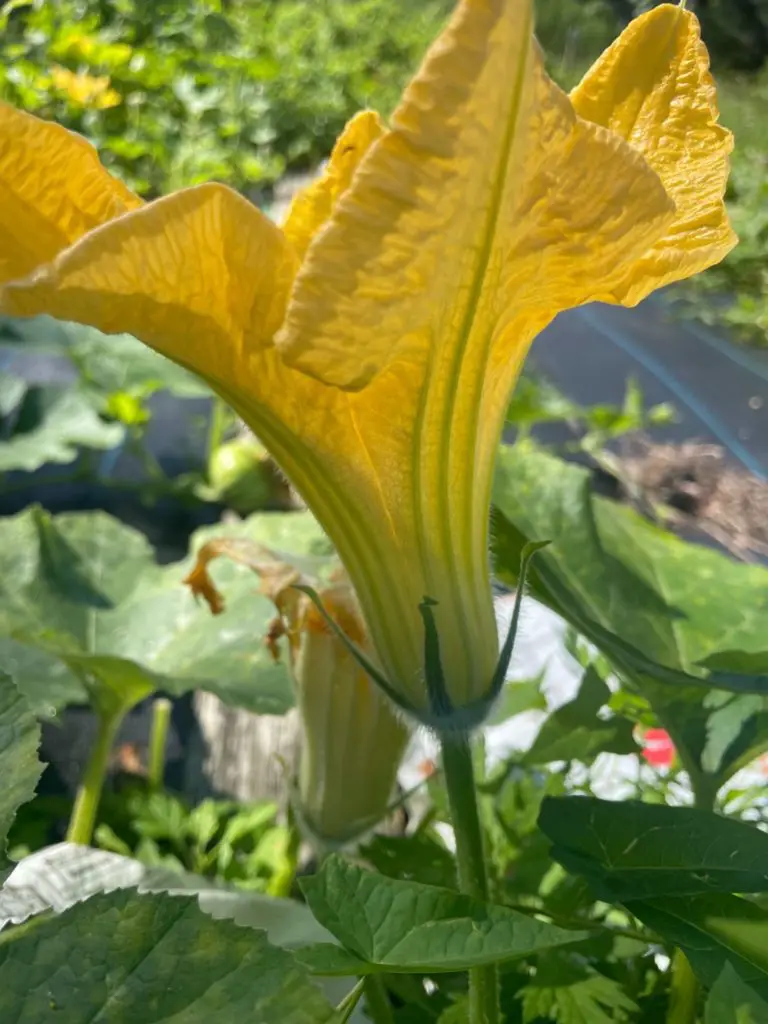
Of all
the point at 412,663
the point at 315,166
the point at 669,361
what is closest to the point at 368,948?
the point at 412,663

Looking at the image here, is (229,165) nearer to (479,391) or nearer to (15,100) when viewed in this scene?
(15,100)

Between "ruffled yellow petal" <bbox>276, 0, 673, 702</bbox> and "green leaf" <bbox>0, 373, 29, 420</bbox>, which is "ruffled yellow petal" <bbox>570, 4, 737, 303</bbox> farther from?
"green leaf" <bbox>0, 373, 29, 420</bbox>

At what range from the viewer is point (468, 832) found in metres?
0.47

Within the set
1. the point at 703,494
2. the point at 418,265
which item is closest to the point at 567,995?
the point at 418,265

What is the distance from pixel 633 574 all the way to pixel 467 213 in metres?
0.53

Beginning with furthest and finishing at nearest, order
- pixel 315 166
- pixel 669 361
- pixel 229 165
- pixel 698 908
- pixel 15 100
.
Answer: pixel 315 166, pixel 229 165, pixel 669 361, pixel 15 100, pixel 698 908

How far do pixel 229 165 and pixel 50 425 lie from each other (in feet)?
4.14

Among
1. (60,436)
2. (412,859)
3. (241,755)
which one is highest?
(412,859)

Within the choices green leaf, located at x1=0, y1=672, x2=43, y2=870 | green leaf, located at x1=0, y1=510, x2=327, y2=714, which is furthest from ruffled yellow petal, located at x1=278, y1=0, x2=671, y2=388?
green leaf, located at x1=0, y1=510, x2=327, y2=714

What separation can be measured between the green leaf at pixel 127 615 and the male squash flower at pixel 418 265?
0.40 m

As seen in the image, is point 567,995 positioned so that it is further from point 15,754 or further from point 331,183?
point 331,183

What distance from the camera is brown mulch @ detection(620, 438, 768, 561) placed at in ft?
6.67

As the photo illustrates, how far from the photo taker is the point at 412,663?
1.57ft

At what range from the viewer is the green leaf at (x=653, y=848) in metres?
0.44
